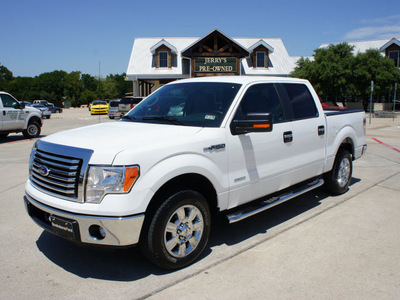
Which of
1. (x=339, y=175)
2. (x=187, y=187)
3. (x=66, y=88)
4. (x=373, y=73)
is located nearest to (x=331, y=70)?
(x=373, y=73)

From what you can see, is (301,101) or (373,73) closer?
(301,101)

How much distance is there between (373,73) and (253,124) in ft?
96.6

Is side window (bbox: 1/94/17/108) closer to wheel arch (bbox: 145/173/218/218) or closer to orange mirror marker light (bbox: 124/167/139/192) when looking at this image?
wheel arch (bbox: 145/173/218/218)

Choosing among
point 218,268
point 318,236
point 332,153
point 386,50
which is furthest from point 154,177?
point 386,50

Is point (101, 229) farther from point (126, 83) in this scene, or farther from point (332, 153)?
point (126, 83)

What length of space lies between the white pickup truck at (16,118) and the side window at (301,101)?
451 inches

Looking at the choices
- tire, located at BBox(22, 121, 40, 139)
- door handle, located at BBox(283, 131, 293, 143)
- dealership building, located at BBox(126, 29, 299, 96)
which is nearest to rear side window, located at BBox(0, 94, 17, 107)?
tire, located at BBox(22, 121, 40, 139)

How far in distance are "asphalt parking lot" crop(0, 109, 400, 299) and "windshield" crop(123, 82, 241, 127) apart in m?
1.48

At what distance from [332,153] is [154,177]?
11.1ft

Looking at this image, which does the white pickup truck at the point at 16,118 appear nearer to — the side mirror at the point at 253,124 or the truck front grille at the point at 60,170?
the truck front grille at the point at 60,170

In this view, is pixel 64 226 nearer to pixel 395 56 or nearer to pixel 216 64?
pixel 216 64

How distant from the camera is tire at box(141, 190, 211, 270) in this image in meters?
3.23

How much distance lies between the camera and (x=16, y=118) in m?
13.7

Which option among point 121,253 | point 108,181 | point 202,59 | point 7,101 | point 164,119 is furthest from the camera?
point 202,59
